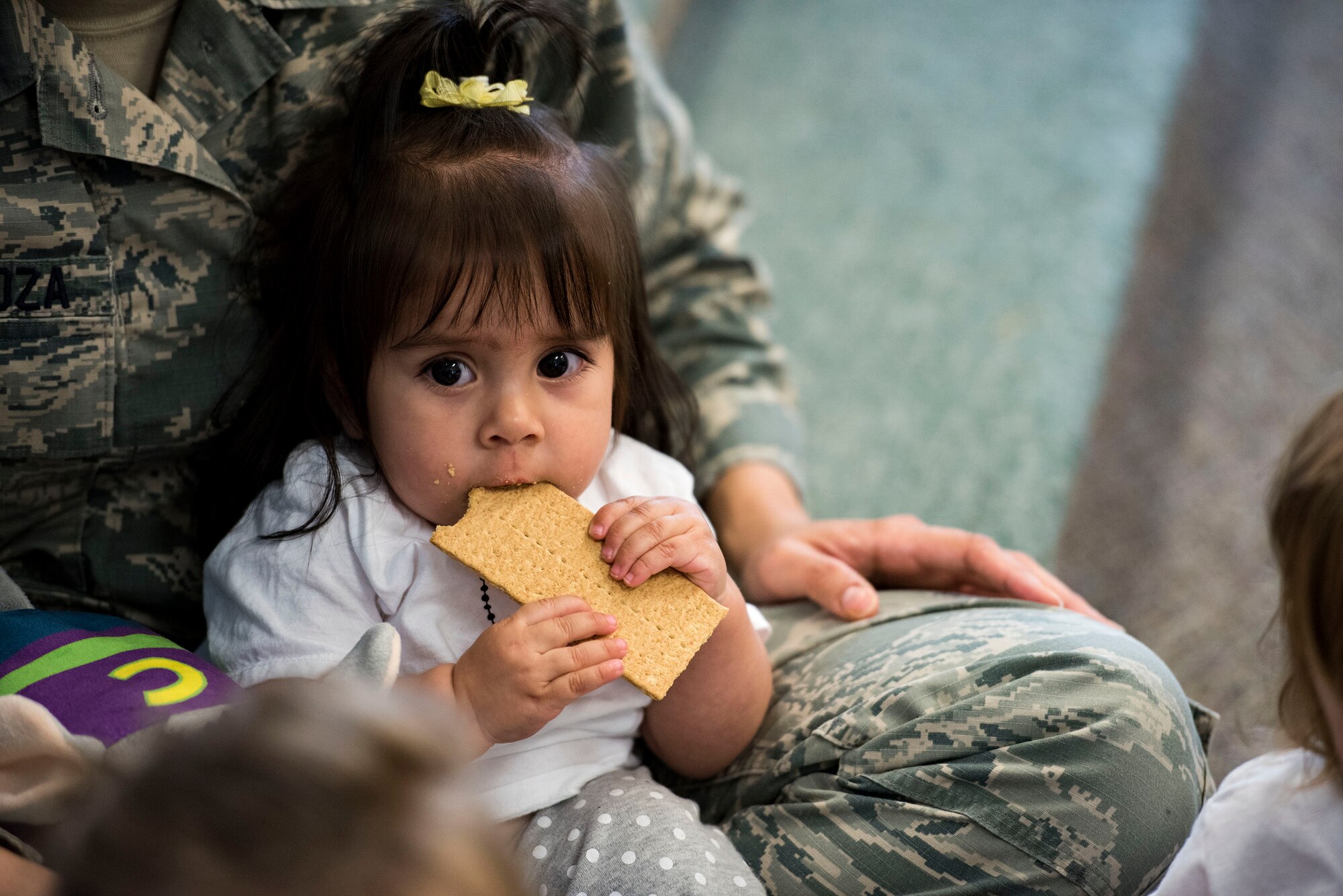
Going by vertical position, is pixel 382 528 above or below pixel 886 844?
above

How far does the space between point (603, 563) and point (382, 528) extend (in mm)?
192

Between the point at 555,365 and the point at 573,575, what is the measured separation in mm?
173

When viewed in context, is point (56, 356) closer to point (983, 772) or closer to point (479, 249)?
point (479, 249)

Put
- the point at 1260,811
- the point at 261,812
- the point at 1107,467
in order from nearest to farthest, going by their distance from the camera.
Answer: the point at 261,812
the point at 1260,811
the point at 1107,467

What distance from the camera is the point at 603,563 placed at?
0.86 m

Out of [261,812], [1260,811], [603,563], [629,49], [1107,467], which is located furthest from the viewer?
[1107,467]

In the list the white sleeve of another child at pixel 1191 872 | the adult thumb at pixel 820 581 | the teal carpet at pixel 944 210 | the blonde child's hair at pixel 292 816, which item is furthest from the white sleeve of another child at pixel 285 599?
the teal carpet at pixel 944 210

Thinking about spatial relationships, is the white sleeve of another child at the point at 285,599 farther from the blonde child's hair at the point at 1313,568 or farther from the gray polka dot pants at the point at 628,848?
the blonde child's hair at the point at 1313,568

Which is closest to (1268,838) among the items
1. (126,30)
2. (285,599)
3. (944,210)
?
(285,599)

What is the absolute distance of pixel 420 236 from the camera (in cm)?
84

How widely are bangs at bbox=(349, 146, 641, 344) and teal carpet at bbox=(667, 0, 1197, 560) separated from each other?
41.0 inches

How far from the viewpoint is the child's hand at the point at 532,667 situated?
0.78 metres

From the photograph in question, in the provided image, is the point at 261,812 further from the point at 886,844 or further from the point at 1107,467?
the point at 1107,467

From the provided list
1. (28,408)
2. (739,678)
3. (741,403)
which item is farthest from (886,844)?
(28,408)
